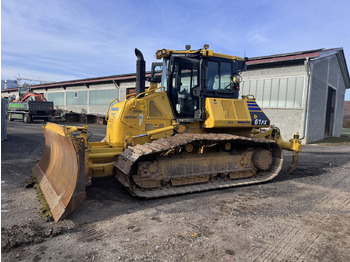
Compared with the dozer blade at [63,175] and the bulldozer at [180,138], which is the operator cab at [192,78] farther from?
the dozer blade at [63,175]

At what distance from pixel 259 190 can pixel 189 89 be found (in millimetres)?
2755

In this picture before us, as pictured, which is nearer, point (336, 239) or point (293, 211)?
point (336, 239)

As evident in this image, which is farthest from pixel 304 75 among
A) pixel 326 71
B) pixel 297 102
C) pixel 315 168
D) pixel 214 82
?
pixel 214 82

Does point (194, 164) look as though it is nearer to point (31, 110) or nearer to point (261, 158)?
point (261, 158)

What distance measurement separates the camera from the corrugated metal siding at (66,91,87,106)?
1218 inches

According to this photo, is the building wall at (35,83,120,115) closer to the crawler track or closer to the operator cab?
the operator cab

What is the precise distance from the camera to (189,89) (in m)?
5.99

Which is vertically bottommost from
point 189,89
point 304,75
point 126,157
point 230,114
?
point 126,157

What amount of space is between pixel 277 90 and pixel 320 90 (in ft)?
11.3

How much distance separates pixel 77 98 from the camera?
3203 centimetres

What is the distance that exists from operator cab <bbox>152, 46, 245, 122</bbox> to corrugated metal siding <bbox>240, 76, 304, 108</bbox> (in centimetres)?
1029

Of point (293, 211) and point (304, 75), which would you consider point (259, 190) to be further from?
point (304, 75)

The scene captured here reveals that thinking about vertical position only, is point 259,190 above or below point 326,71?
below

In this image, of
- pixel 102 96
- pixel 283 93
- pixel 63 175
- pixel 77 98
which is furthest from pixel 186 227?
pixel 77 98
